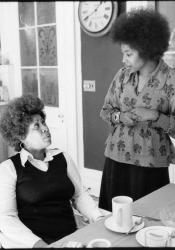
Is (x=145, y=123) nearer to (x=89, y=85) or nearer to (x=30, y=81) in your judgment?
(x=89, y=85)

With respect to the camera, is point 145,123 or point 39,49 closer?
point 145,123

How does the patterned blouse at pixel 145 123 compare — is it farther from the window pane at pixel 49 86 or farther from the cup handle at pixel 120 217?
the window pane at pixel 49 86

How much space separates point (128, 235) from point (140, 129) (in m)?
0.72

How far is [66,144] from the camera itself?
3271mm

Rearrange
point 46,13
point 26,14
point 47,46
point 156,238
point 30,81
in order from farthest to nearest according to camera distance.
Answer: point 30,81
point 26,14
point 47,46
point 46,13
point 156,238

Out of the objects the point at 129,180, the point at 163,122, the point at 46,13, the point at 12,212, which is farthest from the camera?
the point at 46,13

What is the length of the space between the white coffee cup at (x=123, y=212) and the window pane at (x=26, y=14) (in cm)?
270

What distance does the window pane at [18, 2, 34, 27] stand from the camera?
3.33 metres

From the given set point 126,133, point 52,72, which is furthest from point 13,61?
point 126,133

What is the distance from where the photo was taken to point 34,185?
132cm

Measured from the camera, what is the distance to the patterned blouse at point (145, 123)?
1.57m

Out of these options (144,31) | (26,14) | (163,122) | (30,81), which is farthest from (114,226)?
(26,14)

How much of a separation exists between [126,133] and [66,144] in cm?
162

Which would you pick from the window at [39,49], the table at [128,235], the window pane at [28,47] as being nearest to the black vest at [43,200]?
the table at [128,235]
